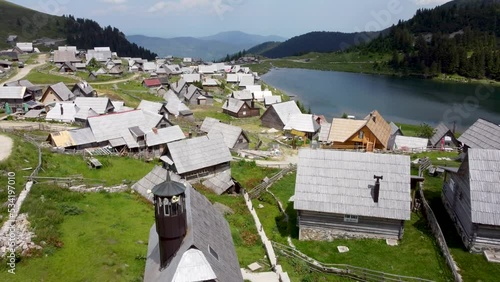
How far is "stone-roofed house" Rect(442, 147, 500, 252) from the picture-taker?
79.3 ft

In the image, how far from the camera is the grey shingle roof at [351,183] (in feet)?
86.6

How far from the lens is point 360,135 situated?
5128 cm

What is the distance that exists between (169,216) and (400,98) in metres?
122

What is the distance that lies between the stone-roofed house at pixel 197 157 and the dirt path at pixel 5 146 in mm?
14080

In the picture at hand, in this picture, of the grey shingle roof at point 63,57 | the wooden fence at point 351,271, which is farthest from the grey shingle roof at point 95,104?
the grey shingle roof at point 63,57

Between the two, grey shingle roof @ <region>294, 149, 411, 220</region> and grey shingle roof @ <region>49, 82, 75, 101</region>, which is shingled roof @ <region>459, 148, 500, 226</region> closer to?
grey shingle roof @ <region>294, 149, 411, 220</region>

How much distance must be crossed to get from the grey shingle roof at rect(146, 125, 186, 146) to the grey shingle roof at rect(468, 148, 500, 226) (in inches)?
1372

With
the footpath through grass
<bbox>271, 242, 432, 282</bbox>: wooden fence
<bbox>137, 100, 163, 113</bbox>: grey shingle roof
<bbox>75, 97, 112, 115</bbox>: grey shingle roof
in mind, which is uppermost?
<bbox>75, 97, 112, 115</bbox>: grey shingle roof

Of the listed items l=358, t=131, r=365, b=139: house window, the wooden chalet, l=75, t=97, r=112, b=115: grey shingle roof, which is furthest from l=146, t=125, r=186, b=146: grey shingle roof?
l=358, t=131, r=365, b=139: house window

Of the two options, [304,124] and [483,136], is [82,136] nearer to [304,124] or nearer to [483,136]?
[304,124]

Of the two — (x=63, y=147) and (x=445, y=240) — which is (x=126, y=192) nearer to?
(x=63, y=147)

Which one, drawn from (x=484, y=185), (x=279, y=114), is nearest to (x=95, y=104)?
(x=279, y=114)

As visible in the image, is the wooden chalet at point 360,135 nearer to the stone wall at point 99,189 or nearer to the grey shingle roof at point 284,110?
the grey shingle roof at point 284,110

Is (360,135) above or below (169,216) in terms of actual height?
below
